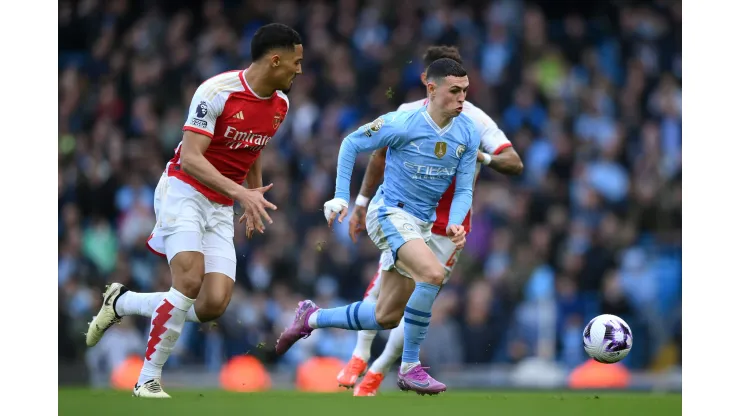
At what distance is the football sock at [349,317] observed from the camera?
9094mm

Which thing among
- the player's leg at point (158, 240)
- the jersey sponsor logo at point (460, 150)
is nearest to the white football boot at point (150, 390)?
the player's leg at point (158, 240)

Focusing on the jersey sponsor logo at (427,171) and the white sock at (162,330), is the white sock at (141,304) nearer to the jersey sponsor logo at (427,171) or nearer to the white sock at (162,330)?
the white sock at (162,330)

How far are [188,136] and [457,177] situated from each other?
2.00 metres

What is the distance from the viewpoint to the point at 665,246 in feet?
48.5

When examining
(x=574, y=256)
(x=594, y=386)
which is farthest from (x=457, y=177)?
(x=574, y=256)

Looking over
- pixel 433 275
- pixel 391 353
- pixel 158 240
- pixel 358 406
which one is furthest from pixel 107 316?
pixel 433 275

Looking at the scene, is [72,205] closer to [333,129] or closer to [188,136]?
[333,129]

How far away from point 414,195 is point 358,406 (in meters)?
1.88

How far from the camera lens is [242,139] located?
8.90 metres

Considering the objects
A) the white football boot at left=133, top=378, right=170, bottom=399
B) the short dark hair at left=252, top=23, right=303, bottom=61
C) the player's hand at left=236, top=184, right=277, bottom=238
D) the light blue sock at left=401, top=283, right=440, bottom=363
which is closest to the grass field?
the white football boot at left=133, top=378, right=170, bottom=399

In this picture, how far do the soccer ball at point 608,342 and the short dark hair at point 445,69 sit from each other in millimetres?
2200

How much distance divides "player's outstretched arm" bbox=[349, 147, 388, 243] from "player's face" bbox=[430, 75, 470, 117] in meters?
0.86

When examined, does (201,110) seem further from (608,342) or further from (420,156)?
Result: (608,342)

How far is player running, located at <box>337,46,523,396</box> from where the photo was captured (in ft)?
31.6
